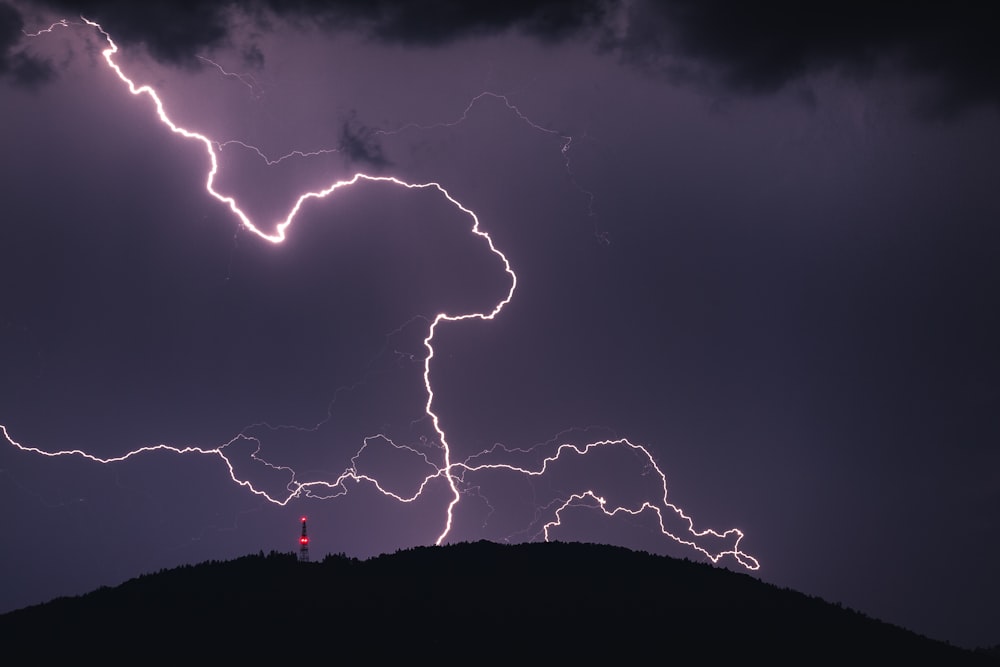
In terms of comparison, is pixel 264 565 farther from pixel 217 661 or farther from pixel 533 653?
pixel 533 653

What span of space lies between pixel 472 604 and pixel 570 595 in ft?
7.60

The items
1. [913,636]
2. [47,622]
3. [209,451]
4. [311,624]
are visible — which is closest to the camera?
[311,624]

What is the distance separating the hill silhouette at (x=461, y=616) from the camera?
62.6 feet

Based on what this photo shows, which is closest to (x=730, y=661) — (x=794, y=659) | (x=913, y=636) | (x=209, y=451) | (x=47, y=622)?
(x=794, y=659)

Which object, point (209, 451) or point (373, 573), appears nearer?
point (373, 573)

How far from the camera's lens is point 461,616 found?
799 inches

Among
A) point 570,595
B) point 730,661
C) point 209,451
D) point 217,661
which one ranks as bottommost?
point 217,661

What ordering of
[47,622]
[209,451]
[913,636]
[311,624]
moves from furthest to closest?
[209,451] → [913,636] → [47,622] → [311,624]

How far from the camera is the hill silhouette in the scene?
1908 cm

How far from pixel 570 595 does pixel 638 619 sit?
5.61ft

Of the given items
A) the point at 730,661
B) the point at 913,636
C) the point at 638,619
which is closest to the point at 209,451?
the point at 638,619

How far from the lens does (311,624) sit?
19.8 metres

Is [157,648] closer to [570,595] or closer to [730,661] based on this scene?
[570,595]

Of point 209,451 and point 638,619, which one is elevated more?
point 209,451
